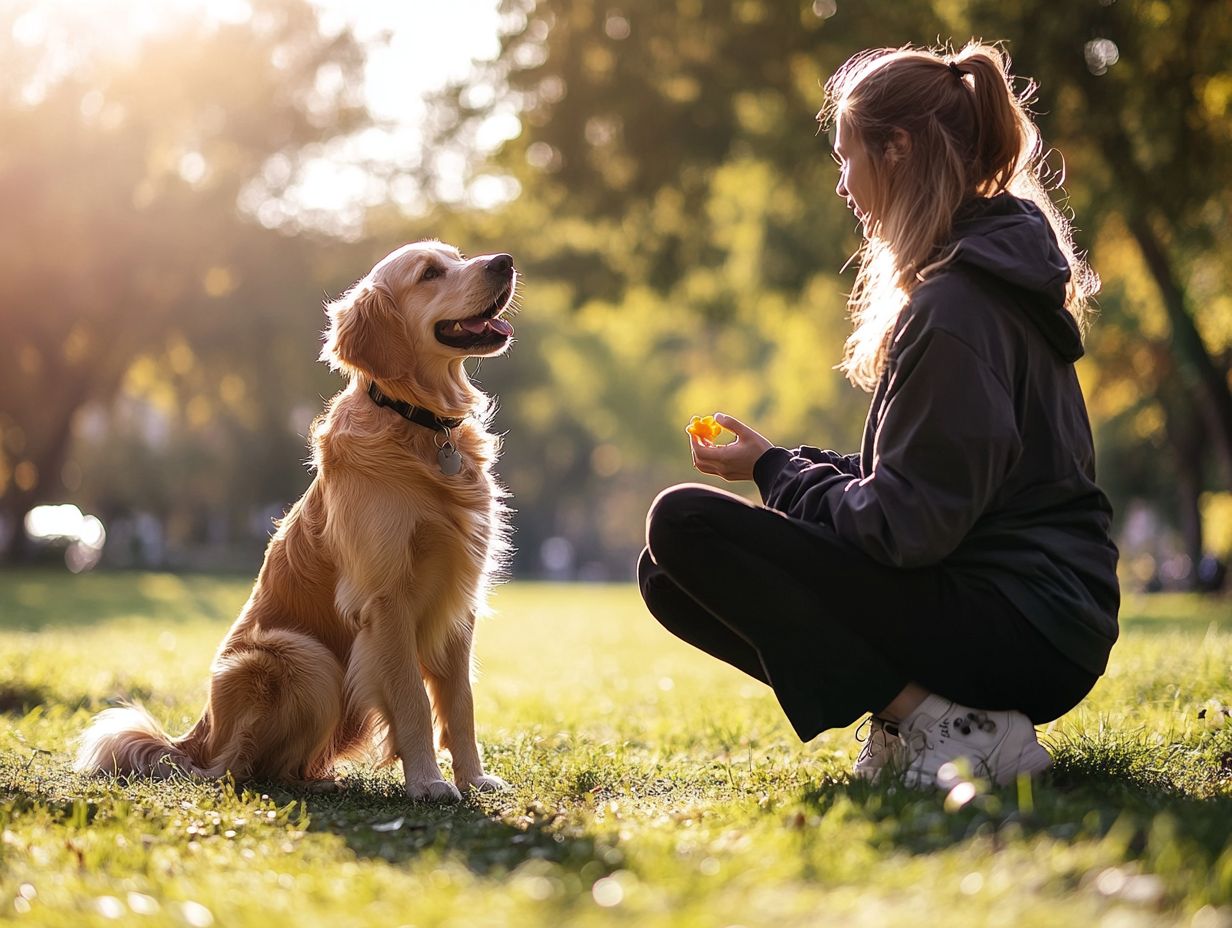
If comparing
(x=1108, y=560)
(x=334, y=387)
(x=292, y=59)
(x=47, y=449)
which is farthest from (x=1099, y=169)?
(x=47, y=449)

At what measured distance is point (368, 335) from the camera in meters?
4.74

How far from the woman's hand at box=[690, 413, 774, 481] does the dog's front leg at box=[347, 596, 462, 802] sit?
1214 millimetres

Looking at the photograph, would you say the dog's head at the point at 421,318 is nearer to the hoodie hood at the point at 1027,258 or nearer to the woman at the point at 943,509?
the woman at the point at 943,509

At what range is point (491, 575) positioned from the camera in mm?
4801

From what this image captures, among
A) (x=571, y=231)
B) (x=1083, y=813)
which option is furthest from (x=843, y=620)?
(x=571, y=231)

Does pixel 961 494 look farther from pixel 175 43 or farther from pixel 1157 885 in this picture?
pixel 175 43

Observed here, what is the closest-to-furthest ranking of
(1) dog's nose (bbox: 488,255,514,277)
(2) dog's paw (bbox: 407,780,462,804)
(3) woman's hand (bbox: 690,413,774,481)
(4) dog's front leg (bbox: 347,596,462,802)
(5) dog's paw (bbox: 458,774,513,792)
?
(3) woman's hand (bbox: 690,413,774,481)
(2) dog's paw (bbox: 407,780,462,804)
(4) dog's front leg (bbox: 347,596,462,802)
(5) dog's paw (bbox: 458,774,513,792)
(1) dog's nose (bbox: 488,255,514,277)

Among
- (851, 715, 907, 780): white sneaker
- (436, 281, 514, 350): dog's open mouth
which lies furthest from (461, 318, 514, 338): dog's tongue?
(851, 715, 907, 780): white sneaker

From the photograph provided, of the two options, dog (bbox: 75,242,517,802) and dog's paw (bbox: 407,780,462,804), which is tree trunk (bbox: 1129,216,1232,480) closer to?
dog (bbox: 75,242,517,802)

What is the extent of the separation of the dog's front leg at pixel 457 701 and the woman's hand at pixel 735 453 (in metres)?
1.19

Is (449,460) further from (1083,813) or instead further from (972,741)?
(1083,813)

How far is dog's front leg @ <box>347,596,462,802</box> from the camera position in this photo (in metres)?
4.34

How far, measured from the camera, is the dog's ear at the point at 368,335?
4.71 m

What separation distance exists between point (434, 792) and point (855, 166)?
→ 8.16 feet
